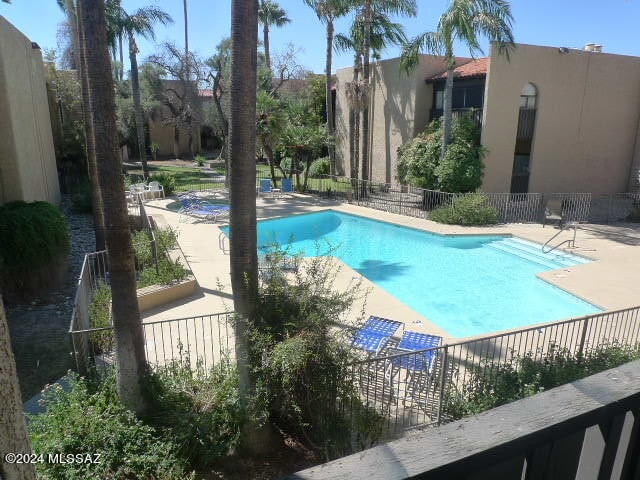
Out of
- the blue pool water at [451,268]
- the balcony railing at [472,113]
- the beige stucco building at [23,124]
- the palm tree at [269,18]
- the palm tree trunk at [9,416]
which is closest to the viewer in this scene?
the palm tree trunk at [9,416]

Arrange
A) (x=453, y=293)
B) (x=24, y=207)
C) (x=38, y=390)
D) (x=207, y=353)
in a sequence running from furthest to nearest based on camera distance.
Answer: (x=453, y=293), (x=24, y=207), (x=207, y=353), (x=38, y=390)

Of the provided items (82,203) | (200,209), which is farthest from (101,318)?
(82,203)

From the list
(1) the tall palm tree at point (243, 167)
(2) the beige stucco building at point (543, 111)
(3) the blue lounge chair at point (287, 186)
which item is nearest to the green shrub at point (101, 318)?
(1) the tall palm tree at point (243, 167)

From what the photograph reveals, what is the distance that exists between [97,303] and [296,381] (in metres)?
5.69

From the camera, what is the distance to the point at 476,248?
57.3ft

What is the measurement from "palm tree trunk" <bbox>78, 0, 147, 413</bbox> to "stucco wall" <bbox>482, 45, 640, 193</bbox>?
17.9m

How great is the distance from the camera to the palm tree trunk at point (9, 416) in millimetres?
2535

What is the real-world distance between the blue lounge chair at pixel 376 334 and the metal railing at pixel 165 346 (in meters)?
2.28

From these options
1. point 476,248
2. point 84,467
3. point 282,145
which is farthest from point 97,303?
point 282,145

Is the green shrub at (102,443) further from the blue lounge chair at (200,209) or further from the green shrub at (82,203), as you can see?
the green shrub at (82,203)

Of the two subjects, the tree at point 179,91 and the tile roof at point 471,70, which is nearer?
the tile roof at point 471,70

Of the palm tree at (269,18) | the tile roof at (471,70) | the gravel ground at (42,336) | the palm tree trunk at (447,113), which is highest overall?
the palm tree at (269,18)

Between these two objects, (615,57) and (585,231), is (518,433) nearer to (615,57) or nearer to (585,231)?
(585,231)

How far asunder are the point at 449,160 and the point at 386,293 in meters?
9.97
